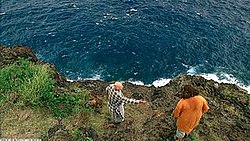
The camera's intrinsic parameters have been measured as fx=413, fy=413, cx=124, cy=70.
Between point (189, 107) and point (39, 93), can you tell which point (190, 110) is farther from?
point (39, 93)

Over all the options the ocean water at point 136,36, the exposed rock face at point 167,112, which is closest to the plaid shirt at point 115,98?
the exposed rock face at point 167,112

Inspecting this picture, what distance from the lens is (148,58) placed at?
118 feet

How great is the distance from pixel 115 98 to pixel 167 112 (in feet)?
10.5

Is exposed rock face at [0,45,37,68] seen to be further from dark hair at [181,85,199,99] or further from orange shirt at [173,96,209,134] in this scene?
dark hair at [181,85,199,99]

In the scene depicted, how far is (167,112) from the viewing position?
18516 mm

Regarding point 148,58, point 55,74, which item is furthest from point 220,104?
point 148,58

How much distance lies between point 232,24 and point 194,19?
3.74 m

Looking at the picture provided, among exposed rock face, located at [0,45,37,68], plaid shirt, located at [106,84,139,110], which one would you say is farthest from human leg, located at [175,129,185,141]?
exposed rock face, located at [0,45,37,68]

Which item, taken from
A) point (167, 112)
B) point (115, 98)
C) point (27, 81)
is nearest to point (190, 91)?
point (115, 98)

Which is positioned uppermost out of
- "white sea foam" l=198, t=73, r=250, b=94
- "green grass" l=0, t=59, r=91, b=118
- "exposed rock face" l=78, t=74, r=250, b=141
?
"green grass" l=0, t=59, r=91, b=118

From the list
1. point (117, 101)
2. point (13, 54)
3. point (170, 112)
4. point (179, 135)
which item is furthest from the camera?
point (13, 54)

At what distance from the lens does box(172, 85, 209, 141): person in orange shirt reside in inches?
547

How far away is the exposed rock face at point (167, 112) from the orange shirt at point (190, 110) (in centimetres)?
167

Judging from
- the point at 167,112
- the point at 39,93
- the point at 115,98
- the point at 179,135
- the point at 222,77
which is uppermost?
the point at 115,98
